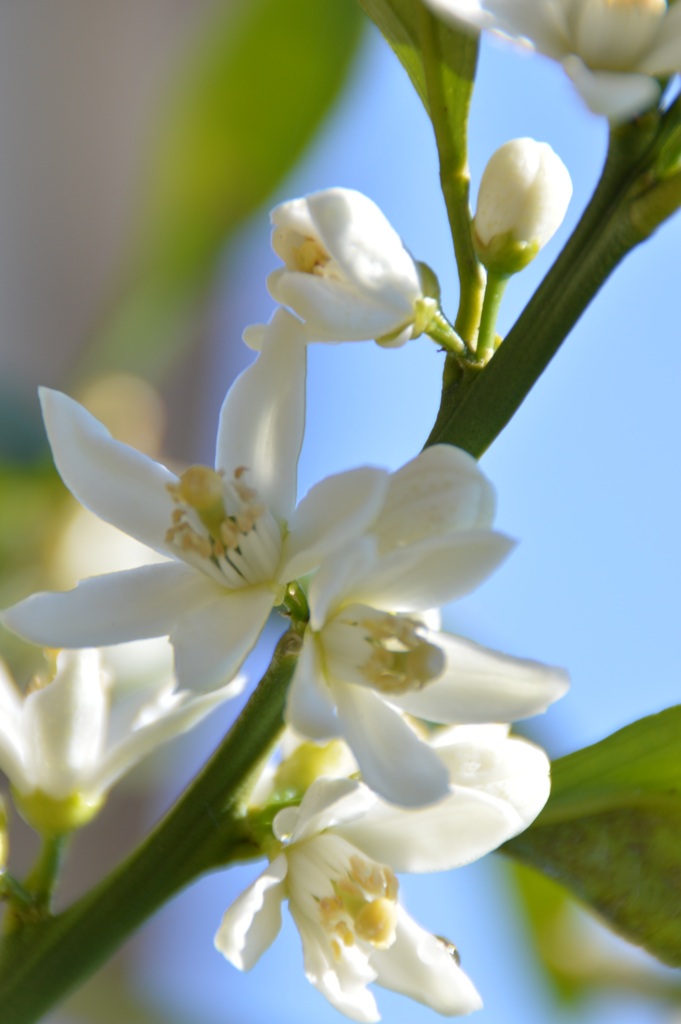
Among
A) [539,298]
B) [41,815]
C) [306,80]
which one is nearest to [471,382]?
[539,298]

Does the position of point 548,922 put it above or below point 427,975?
below

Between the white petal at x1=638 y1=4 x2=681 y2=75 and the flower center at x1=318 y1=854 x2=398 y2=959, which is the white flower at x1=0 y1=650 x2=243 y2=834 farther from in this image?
the white petal at x1=638 y1=4 x2=681 y2=75

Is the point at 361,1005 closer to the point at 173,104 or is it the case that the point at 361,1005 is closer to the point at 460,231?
the point at 460,231

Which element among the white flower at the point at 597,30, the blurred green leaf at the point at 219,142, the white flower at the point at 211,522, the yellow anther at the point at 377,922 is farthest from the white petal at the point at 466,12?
the blurred green leaf at the point at 219,142

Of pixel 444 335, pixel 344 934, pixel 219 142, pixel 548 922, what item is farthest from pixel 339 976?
pixel 219 142

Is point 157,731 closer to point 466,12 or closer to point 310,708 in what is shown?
point 310,708
